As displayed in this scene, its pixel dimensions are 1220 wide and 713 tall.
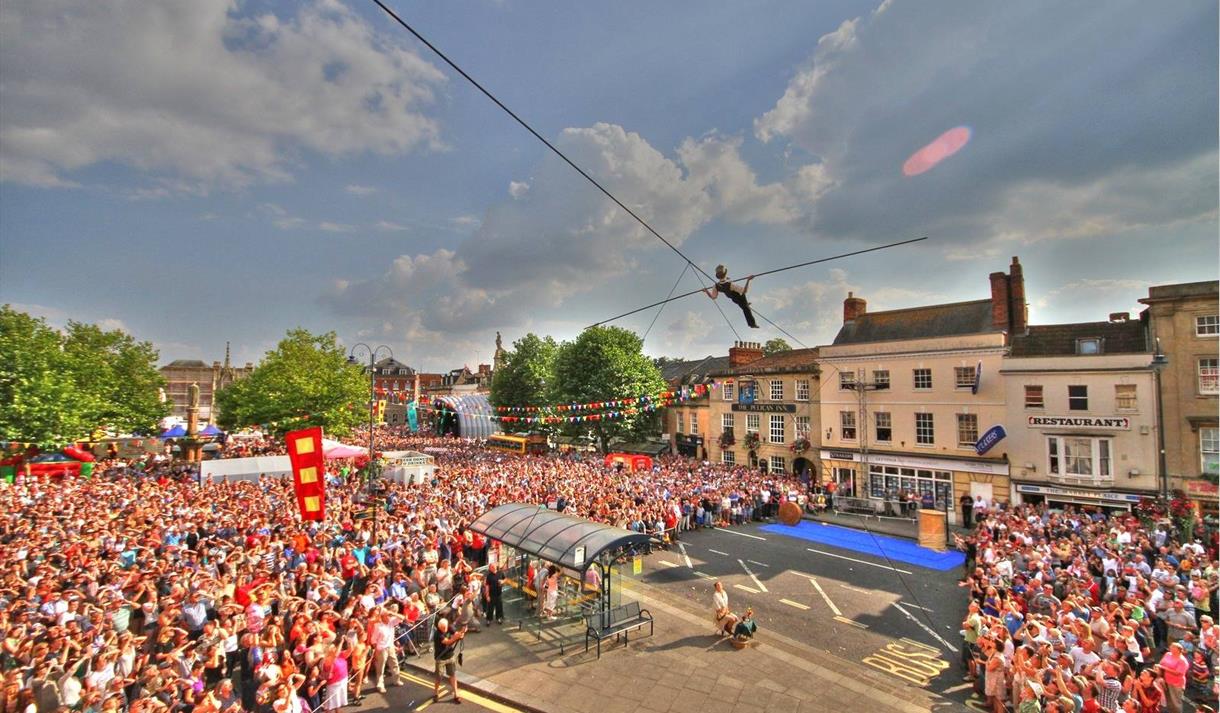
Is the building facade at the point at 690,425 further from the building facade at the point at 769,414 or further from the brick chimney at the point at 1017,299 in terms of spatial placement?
the brick chimney at the point at 1017,299

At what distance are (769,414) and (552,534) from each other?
85.5 ft

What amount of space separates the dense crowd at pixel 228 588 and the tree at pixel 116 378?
1465 centimetres

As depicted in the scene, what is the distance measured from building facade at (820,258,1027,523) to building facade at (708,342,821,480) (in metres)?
1.49

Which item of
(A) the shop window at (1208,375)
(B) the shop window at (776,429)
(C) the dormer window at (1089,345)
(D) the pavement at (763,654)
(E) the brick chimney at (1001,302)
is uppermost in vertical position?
(E) the brick chimney at (1001,302)

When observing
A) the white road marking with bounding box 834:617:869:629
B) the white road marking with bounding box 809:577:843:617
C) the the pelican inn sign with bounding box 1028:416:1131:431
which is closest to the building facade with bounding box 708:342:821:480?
the the pelican inn sign with bounding box 1028:416:1131:431

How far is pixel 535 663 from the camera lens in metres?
11.1

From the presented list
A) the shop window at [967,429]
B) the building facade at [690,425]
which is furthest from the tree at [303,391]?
the shop window at [967,429]

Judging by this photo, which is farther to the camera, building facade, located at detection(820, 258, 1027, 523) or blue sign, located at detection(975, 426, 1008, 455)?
building facade, located at detection(820, 258, 1027, 523)

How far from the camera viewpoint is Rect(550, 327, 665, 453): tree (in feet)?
138

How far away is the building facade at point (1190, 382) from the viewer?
21.0 m

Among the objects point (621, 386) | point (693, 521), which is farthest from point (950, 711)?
point (621, 386)

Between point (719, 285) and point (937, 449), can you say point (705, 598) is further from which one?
point (937, 449)

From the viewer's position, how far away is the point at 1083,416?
77.9ft

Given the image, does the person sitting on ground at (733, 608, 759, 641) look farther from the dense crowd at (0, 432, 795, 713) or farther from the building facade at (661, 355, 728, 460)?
the building facade at (661, 355, 728, 460)
